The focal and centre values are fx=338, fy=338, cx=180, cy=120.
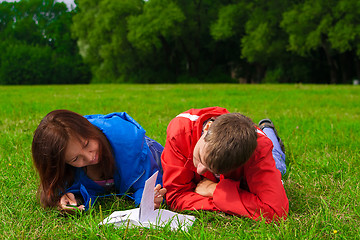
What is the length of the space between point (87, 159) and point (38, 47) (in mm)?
53035

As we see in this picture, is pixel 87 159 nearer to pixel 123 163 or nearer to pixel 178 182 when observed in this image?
pixel 123 163

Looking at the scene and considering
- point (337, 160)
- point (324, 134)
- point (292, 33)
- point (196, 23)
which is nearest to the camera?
point (337, 160)

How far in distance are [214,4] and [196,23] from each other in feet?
13.4

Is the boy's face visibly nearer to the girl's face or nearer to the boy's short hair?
the boy's short hair

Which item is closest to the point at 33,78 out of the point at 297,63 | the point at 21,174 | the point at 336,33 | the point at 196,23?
the point at 196,23

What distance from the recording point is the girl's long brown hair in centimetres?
239

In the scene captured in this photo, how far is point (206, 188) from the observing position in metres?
2.68

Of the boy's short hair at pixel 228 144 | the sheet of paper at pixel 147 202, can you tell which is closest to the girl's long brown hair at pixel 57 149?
the sheet of paper at pixel 147 202

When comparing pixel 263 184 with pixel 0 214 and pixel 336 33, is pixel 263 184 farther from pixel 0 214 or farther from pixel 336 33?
pixel 336 33

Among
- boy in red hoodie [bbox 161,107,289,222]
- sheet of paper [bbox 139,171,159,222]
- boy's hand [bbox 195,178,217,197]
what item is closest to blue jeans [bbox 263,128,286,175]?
boy in red hoodie [bbox 161,107,289,222]

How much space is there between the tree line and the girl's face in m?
27.1

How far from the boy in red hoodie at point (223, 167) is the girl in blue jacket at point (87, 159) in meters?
0.22

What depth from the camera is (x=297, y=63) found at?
3434 cm

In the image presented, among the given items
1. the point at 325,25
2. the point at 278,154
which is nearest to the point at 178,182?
the point at 278,154
